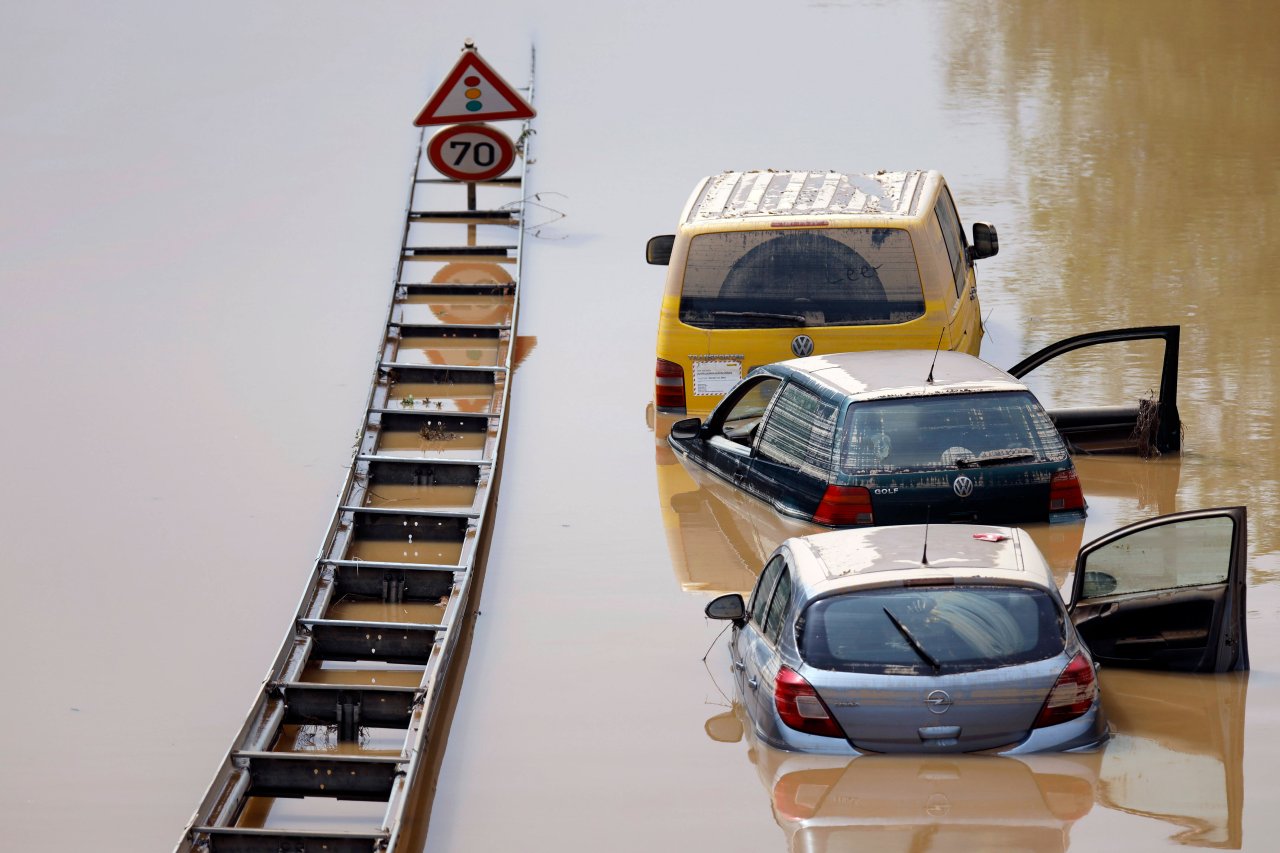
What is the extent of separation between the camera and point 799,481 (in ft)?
39.1

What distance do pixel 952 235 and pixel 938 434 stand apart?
3986 millimetres

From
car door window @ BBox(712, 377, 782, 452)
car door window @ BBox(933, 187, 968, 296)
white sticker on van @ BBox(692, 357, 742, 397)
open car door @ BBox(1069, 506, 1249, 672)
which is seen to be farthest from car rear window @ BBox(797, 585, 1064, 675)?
car door window @ BBox(933, 187, 968, 296)

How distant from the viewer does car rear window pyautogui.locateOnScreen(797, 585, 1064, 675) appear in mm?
8531

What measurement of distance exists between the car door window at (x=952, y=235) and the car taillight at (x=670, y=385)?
216 centimetres

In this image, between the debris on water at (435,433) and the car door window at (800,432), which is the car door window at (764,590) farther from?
the debris on water at (435,433)

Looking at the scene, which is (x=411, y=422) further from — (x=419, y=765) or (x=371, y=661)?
(x=419, y=765)

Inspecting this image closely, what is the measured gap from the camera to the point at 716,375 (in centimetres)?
1411

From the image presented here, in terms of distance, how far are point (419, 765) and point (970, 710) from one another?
2604 mm

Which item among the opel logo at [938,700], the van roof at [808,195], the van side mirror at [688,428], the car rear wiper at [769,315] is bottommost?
the opel logo at [938,700]

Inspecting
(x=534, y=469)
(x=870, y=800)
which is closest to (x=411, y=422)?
(x=534, y=469)

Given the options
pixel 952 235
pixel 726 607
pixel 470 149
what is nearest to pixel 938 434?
pixel 726 607

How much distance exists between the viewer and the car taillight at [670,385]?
561 inches

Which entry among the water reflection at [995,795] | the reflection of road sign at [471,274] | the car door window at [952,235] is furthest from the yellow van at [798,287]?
the reflection of road sign at [471,274]

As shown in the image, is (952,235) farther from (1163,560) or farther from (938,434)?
(1163,560)
